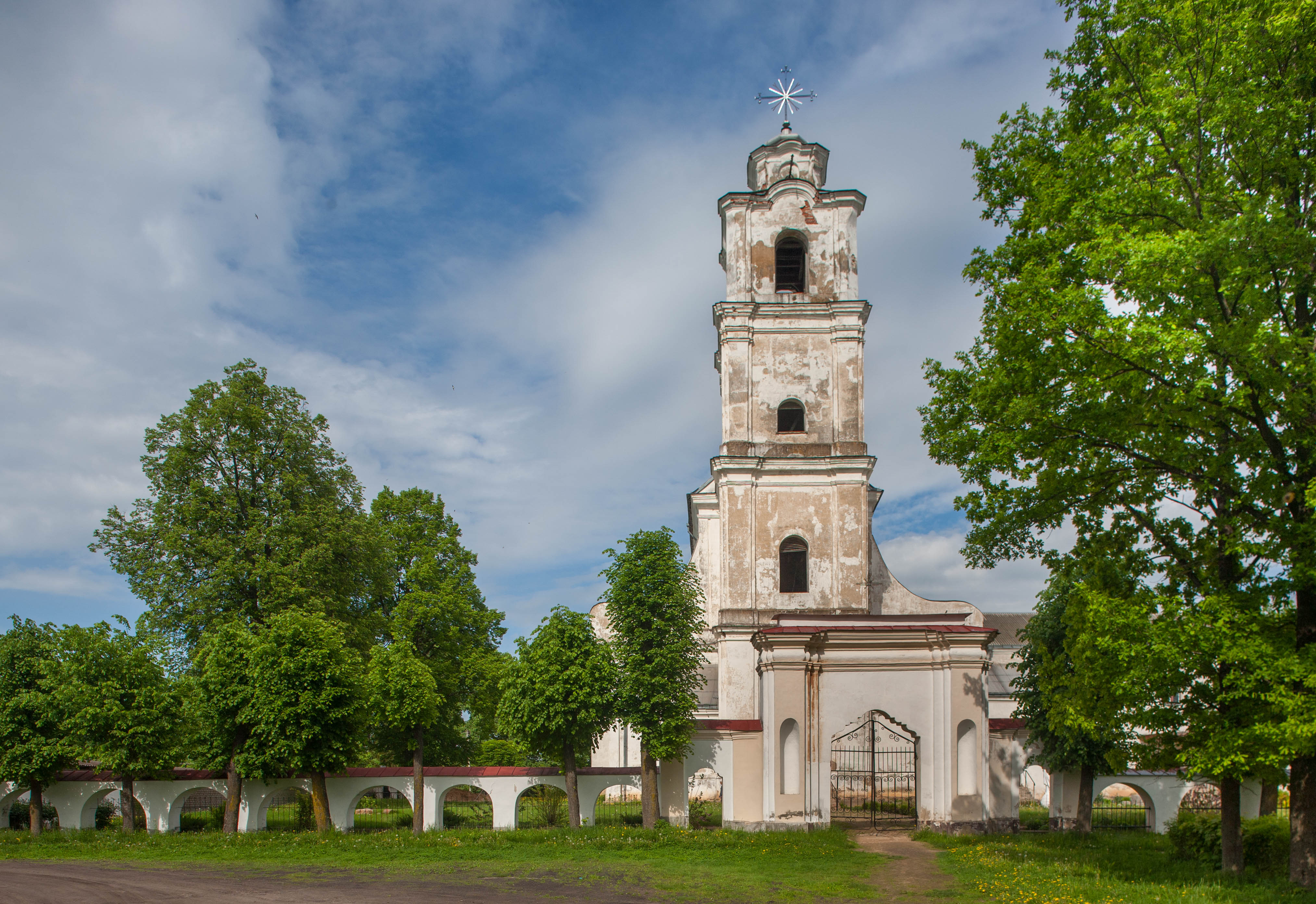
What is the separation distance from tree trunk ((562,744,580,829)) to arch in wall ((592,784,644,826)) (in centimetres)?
83

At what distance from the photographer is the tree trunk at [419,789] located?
69.5ft

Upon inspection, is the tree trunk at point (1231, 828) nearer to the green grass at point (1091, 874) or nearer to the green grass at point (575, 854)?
the green grass at point (1091, 874)

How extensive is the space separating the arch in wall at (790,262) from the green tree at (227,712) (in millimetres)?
18179

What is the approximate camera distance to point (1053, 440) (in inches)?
494

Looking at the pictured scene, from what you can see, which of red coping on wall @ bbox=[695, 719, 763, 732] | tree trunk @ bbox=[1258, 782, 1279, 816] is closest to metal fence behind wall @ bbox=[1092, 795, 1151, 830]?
tree trunk @ bbox=[1258, 782, 1279, 816]

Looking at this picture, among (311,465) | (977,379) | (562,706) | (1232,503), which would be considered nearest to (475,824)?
(562,706)

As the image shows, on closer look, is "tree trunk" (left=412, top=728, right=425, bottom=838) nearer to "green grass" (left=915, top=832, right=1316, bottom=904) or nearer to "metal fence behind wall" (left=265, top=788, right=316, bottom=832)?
"metal fence behind wall" (left=265, top=788, right=316, bottom=832)

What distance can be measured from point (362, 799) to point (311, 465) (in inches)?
397

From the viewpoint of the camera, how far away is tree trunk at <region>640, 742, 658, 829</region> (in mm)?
20542

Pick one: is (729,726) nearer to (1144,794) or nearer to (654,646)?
(654,646)

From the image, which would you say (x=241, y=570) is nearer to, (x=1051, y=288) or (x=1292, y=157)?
(x=1051, y=288)

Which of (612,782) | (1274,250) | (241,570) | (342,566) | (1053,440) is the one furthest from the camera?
(342,566)

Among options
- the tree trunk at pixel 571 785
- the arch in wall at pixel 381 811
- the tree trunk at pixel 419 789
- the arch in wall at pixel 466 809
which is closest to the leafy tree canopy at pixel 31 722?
the arch in wall at pixel 381 811

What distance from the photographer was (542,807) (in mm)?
22594
